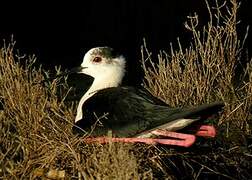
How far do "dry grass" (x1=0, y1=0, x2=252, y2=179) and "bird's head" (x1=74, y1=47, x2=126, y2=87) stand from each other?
381 mm

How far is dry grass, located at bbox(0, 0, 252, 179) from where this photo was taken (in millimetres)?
5688

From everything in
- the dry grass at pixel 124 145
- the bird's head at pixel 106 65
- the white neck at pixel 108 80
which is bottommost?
the dry grass at pixel 124 145

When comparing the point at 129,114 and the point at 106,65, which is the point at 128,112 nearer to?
the point at 129,114

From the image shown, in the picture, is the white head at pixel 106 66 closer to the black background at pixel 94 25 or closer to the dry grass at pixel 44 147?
the dry grass at pixel 44 147

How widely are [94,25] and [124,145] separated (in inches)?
290

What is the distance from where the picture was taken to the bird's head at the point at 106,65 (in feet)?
22.3

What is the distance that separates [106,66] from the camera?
6.86 metres

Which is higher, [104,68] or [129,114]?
[104,68]

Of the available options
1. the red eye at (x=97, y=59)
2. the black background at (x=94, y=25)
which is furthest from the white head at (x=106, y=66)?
the black background at (x=94, y=25)

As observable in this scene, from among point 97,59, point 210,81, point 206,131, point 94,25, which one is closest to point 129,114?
point 206,131

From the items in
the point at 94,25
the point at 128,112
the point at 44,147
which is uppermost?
the point at 128,112

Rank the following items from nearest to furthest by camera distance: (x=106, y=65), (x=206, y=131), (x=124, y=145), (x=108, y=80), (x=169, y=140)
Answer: (x=124, y=145) < (x=169, y=140) < (x=206, y=131) < (x=108, y=80) < (x=106, y=65)

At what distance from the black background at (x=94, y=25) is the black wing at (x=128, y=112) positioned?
517 centimetres

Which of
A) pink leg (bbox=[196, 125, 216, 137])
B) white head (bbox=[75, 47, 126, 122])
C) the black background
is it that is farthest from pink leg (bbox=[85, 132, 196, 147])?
the black background
